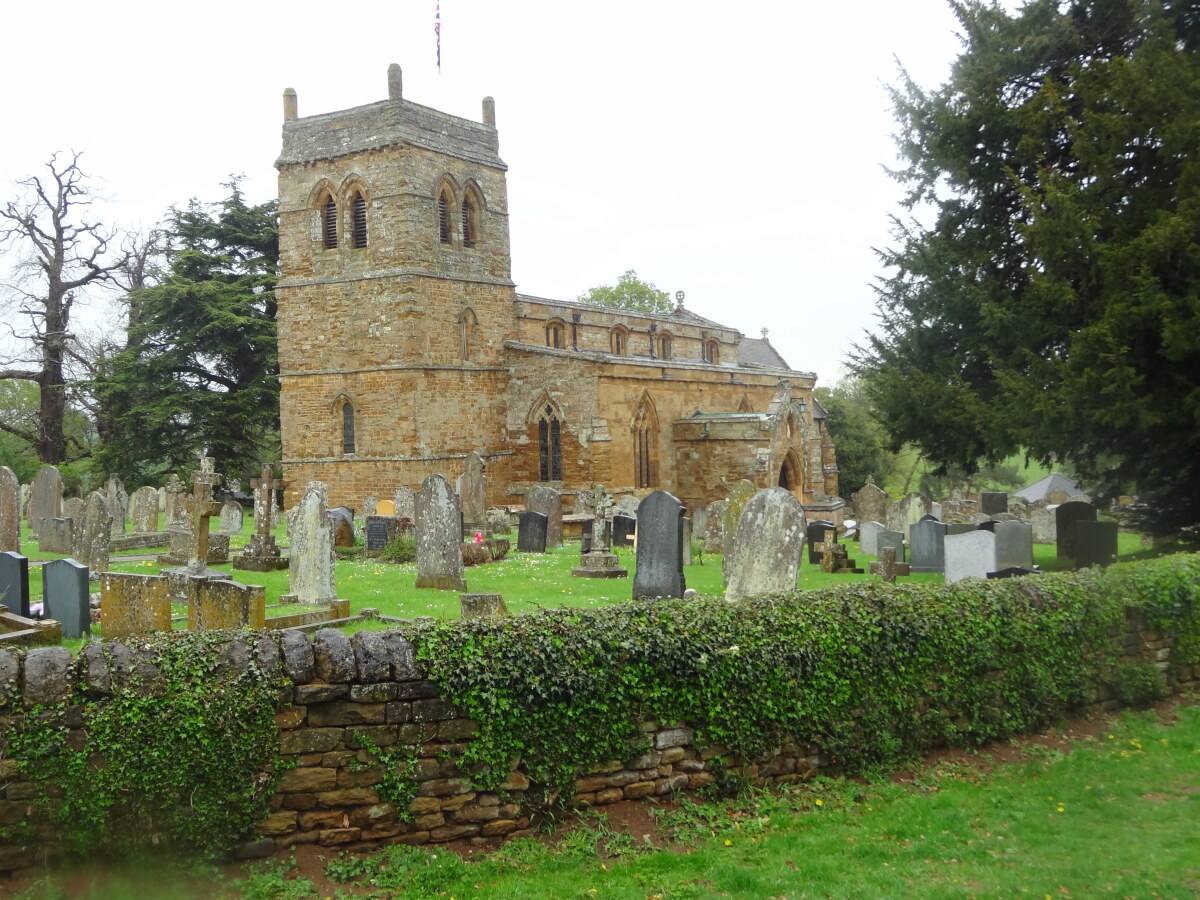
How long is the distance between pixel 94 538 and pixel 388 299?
1532cm

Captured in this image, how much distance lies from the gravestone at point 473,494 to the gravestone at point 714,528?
490 centimetres

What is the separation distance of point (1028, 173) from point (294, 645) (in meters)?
14.0

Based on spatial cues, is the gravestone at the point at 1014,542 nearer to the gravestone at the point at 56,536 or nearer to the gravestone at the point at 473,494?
the gravestone at the point at 473,494

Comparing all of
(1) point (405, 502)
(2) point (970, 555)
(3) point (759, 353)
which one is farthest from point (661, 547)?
(3) point (759, 353)

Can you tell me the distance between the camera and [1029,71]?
15266 mm

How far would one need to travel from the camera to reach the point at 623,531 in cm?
2056

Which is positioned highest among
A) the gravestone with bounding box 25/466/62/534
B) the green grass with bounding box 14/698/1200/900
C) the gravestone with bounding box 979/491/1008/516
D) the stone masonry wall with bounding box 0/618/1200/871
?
the gravestone with bounding box 25/466/62/534

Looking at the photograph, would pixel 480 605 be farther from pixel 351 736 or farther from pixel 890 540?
pixel 890 540

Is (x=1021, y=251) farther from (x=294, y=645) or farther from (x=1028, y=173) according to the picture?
(x=294, y=645)

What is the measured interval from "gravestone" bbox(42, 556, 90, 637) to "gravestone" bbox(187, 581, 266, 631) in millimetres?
1218

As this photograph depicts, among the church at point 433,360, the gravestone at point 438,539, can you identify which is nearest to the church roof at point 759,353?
the church at point 433,360

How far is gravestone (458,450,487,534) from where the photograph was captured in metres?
21.3

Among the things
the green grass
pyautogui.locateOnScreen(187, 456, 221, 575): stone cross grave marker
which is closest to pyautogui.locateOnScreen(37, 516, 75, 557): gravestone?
pyautogui.locateOnScreen(187, 456, 221, 575): stone cross grave marker

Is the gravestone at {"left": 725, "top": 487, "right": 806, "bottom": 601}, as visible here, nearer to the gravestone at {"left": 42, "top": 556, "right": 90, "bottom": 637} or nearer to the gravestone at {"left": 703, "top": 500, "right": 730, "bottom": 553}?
the gravestone at {"left": 42, "top": 556, "right": 90, "bottom": 637}
